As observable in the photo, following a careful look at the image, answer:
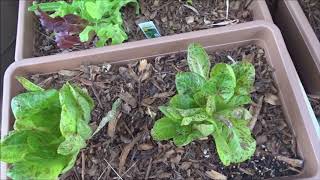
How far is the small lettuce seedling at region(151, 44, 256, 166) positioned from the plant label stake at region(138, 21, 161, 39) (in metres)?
0.20

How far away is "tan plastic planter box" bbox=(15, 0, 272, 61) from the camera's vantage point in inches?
39.3

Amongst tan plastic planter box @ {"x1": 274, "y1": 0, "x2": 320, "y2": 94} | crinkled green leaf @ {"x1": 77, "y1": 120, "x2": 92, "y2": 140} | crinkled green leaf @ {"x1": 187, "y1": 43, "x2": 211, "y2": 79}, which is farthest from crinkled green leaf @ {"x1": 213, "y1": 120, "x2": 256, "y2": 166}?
tan plastic planter box @ {"x1": 274, "y1": 0, "x2": 320, "y2": 94}

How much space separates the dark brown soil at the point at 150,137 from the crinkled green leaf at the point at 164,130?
7 cm

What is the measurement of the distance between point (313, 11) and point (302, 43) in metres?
0.14

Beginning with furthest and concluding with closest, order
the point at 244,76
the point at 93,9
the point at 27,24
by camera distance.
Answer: the point at 27,24
the point at 93,9
the point at 244,76

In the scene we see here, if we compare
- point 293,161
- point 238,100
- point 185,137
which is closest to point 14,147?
point 185,137

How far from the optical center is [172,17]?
1072 millimetres

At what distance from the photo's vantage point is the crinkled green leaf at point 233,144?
28.9 inches

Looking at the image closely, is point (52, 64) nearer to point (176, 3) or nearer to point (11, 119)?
point (11, 119)

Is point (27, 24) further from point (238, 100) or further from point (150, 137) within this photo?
point (238, 100)

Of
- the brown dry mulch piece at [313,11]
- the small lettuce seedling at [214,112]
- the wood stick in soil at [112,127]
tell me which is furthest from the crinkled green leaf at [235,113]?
the brown dry mulch piece at [313,11]

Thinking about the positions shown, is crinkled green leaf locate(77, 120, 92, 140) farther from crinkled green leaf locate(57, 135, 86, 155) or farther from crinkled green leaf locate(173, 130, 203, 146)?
crinkled green leaf locate(173, 130, 203, 146)

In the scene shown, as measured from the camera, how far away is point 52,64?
95cm

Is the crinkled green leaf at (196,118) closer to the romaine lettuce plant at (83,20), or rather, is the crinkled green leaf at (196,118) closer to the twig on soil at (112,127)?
the twig on soil at (112,127)
